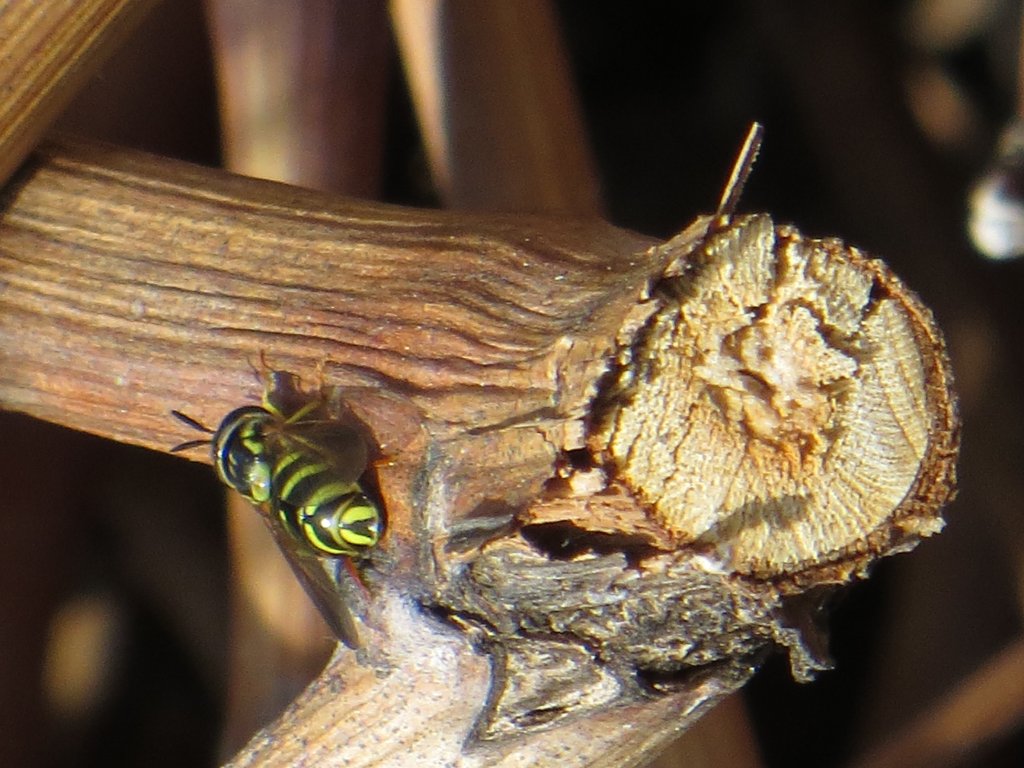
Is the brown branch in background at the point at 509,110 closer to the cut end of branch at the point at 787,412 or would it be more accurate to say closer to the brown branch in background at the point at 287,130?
the brown branch in background at the point at 287,130

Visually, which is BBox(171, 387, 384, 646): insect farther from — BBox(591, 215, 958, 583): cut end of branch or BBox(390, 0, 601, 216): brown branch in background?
BBox(390, 0, 601, 216): brown branch in background

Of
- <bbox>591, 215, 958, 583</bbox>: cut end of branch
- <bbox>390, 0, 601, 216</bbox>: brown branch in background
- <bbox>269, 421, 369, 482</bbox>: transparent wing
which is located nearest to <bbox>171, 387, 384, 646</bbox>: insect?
<bbox>269, 421, 369, 482</bbox>: transparent wing

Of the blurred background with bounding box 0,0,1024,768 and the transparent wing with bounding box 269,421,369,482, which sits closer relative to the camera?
the transparent wing with bounding box 269,421,369,482

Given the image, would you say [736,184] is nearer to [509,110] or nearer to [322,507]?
[322,507]

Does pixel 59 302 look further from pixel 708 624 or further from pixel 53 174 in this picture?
pixel 708 624

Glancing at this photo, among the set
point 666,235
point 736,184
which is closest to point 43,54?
point 736,184
